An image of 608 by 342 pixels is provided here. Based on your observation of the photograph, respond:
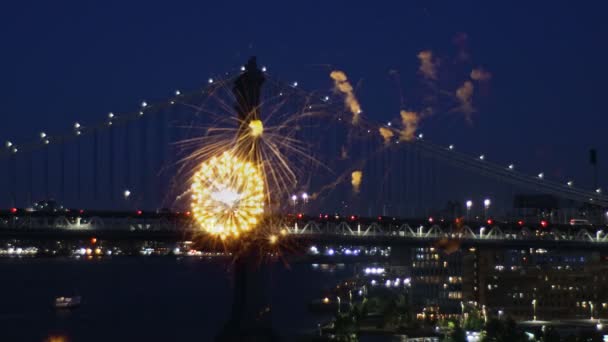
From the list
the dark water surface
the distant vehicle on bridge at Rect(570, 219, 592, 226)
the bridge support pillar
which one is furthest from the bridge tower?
the dark water surface

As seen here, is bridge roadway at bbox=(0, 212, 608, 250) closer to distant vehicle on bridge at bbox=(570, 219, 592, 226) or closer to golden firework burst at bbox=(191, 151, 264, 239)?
distant vehicle on bridge at bbox=(570, 219, 592, 226)

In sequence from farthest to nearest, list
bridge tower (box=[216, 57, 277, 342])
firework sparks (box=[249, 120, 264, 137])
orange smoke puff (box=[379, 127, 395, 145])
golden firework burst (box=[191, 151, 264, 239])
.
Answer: orange smoke puff (box=[379, 127, 395, 145])
bridge tower (box=[216, 57, 277, 342])
firework sparks (box=[249, 120, 264, 137])
golden firework burst (box=[191, 151, 264, 239])

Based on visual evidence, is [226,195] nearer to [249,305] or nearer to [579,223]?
[249,305]

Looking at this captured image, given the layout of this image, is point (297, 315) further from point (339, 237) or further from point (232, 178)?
Answer: point (232, 178)

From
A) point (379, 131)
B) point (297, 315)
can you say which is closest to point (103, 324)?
point (297, 315)

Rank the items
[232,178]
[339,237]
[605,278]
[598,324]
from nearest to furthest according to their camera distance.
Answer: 1. [232,178]
2. [339,237]
3. [598,324]
4. [605,278]

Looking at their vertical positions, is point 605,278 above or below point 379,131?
below

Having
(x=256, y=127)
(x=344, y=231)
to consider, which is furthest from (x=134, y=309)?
(x=256, y=127)
